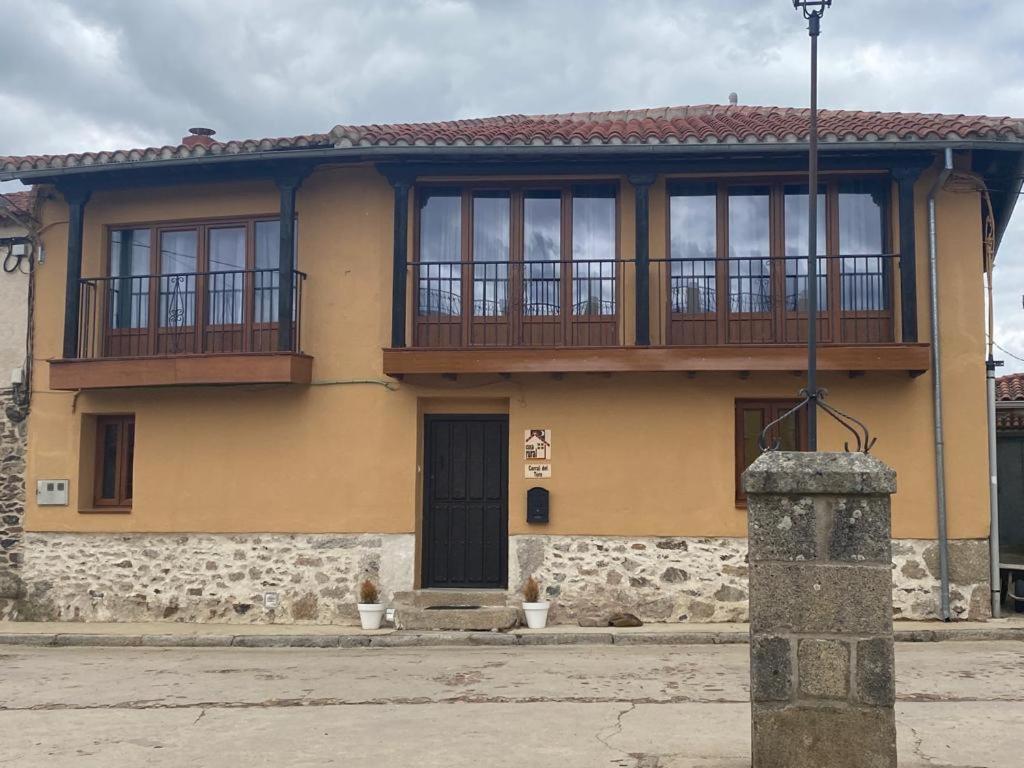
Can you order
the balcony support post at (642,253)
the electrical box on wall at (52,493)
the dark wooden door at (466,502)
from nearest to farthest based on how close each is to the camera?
the balcony support post at (642,253) < the dark wooden door at (466,502) < the electrical box on wall at (52,493)

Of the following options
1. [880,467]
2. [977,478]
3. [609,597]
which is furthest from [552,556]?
[880,467]

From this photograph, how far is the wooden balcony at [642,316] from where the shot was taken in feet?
40.0

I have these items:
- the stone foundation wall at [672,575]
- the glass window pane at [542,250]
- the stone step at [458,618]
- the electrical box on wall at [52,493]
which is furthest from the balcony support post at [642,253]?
the electrical box on wall at [52,493]

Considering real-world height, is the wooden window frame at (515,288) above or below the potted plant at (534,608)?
above

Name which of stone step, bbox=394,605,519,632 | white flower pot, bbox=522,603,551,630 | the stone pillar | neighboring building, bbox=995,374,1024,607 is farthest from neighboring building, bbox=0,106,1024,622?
the stone pillar

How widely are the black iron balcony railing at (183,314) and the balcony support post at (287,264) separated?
23 cm

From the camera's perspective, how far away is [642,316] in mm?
12469

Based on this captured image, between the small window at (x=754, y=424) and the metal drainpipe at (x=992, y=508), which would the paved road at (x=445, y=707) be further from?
the small window at (x=754, y=424)

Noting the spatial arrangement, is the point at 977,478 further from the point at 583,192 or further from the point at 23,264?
the point at 23,264

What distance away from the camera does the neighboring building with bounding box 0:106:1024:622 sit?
485 inches

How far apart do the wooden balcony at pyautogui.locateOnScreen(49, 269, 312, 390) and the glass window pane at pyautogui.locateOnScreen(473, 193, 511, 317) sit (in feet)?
7.50

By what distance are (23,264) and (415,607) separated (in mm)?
7195

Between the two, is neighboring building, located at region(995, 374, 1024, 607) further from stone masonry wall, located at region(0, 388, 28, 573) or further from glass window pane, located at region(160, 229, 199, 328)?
stone masonry wall, located at region(0, 388, 28, 573)

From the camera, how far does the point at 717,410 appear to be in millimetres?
12648
